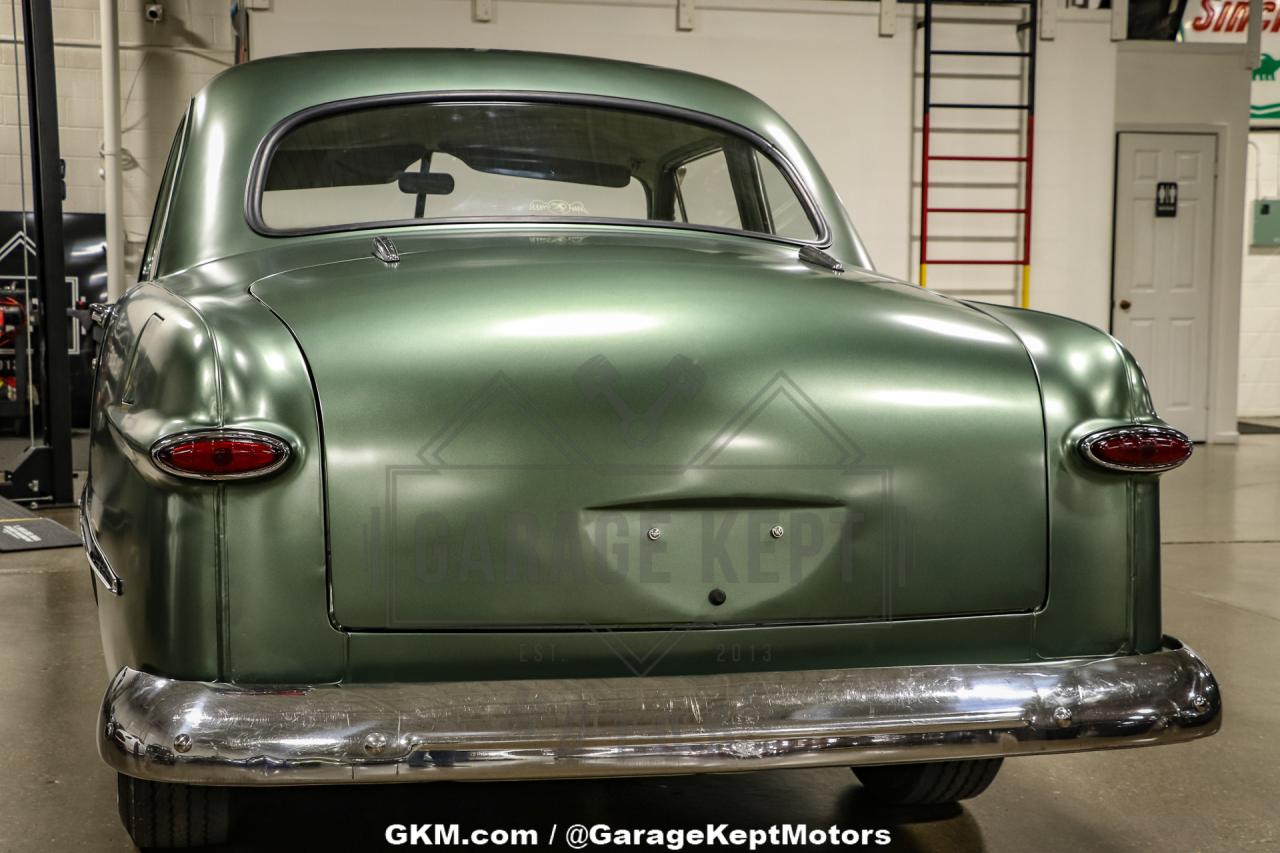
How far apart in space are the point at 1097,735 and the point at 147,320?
1.55 m

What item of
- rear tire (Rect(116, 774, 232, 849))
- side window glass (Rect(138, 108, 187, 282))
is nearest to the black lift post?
side window glass (Rect(138, 108, 187, 282))

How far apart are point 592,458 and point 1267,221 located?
1319cm

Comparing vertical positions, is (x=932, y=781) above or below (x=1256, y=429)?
above

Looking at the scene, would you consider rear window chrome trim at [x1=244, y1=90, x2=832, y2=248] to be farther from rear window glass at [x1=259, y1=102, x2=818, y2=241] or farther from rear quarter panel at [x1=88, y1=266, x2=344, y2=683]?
rear quarter panel at [x1=88, y1=266, x2=344, y2=683]

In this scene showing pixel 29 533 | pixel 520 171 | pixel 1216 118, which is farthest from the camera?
pixel 1216 118

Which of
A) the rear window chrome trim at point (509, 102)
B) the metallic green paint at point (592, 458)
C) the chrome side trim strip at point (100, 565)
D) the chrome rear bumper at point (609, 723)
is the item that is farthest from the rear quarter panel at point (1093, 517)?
the chrome side trim strip at point (100, 565)

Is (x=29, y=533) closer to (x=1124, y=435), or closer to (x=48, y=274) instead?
(x=48, y=274)

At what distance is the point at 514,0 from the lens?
30.6 feet

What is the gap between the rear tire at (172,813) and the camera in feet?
6.64

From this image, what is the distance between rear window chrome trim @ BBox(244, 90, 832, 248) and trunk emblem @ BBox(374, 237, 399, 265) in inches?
6.5

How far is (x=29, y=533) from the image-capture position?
228 inches

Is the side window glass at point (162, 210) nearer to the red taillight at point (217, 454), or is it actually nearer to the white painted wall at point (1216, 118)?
the red taillight at point (217, 454)

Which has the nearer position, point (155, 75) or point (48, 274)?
point (48, 274)

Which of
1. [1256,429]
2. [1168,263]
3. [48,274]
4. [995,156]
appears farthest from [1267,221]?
[48,274]
